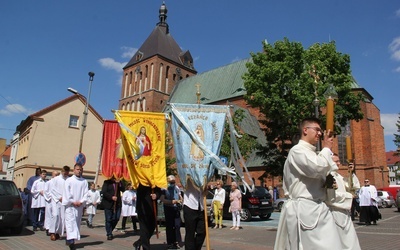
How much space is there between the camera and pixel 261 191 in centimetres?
1711

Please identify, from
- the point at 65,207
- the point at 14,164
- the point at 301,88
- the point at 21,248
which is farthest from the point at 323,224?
the point at 14,164

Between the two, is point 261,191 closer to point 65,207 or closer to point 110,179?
point 110,179

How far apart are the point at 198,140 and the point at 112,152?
3.92 metres

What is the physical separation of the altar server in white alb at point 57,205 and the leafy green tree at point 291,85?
1648 cm

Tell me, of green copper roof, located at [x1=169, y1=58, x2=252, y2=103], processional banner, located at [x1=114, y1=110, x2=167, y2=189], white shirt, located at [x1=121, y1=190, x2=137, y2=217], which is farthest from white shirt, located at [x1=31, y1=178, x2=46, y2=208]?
green copper roof, located at [x1=169, y1=58, x2=252, y2=103]

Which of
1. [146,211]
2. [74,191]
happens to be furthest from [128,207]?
[146,211]

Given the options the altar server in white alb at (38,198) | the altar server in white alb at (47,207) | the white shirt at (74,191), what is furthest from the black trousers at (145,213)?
the altar server in white alb at (38,198)

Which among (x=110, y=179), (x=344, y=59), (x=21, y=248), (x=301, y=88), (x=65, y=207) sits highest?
(x=344, y=59)

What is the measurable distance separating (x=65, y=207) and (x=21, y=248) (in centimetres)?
127

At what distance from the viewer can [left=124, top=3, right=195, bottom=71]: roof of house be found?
58.2m

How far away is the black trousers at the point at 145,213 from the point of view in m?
6.85

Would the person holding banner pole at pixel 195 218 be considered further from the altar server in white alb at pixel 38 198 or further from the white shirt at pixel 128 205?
the altar server in white alb at pixel 38 198

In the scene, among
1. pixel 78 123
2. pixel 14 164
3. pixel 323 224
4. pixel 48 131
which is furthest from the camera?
pixel 14 164

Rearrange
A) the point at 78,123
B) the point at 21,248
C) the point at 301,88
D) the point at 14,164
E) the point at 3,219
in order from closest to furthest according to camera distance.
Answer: the point at 21,248
the point at 3,219
the point at 301,88
the point at 78,123
the point at 14,164
